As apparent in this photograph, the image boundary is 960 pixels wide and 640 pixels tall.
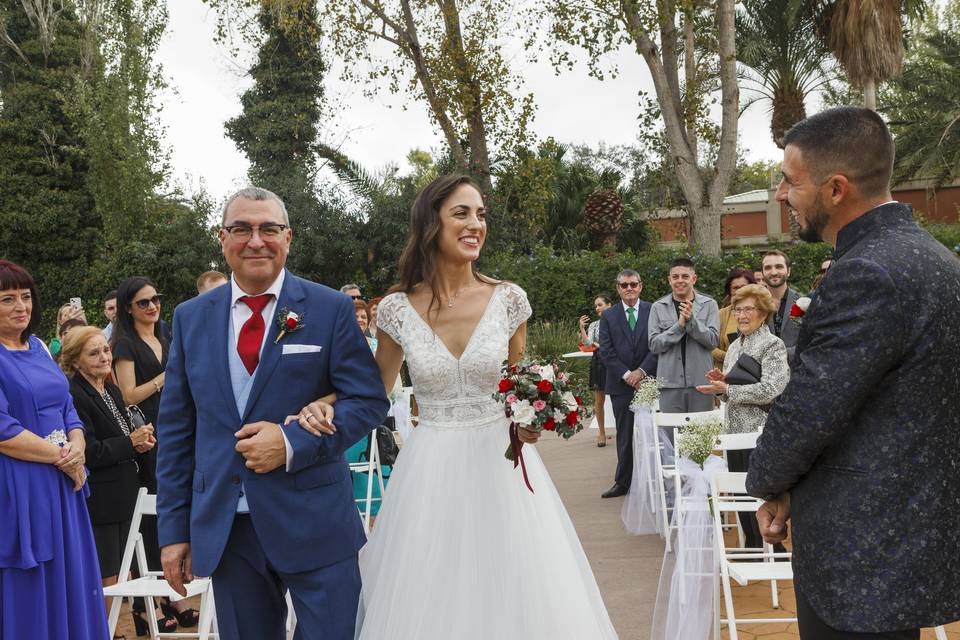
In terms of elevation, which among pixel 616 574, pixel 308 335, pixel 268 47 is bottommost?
pixel 616 574

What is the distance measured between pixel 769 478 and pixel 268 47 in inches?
993

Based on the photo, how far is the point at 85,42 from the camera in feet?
91.5

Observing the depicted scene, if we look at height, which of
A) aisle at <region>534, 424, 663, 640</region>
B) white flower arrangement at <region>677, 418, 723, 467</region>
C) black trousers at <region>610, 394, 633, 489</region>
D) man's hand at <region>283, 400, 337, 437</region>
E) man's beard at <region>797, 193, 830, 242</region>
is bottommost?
aisle at <region>534, 424, 663, 640</region>

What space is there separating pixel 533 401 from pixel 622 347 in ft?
18.4

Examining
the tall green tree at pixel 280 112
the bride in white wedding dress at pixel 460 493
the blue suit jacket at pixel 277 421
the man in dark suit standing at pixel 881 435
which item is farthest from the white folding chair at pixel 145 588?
the tall green tree at pixel 280 112

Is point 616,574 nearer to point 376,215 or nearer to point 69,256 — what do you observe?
point 376,215

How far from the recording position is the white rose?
3266 mm

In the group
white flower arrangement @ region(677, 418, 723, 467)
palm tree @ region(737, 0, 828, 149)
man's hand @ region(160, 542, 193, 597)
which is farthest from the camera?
palm tree @ region(737, 0, 828, 149)

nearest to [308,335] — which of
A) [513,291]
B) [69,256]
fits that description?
[513,291]

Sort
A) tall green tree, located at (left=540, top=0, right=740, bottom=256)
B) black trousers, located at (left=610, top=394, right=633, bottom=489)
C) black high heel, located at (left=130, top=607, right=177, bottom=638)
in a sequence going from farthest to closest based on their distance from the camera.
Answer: tall green tree, located at (left=540, top=0, right=740, bottom=256)
black trousers, located at (left=610, top=394, right=633, bottom=489)
black high heel, located at (left=130, top=607, right=177, bottom=638)

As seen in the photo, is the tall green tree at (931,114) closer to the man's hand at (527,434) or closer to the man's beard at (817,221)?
the man's hand at (527,434)

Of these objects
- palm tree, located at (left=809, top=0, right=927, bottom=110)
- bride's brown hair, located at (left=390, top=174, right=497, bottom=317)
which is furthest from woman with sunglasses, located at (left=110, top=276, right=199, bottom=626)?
palm tree, located at (left=809, top=0, right=927, bottom=110)

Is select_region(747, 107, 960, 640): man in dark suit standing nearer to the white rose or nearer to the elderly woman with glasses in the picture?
the white rose

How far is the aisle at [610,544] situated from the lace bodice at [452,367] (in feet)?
7.43
